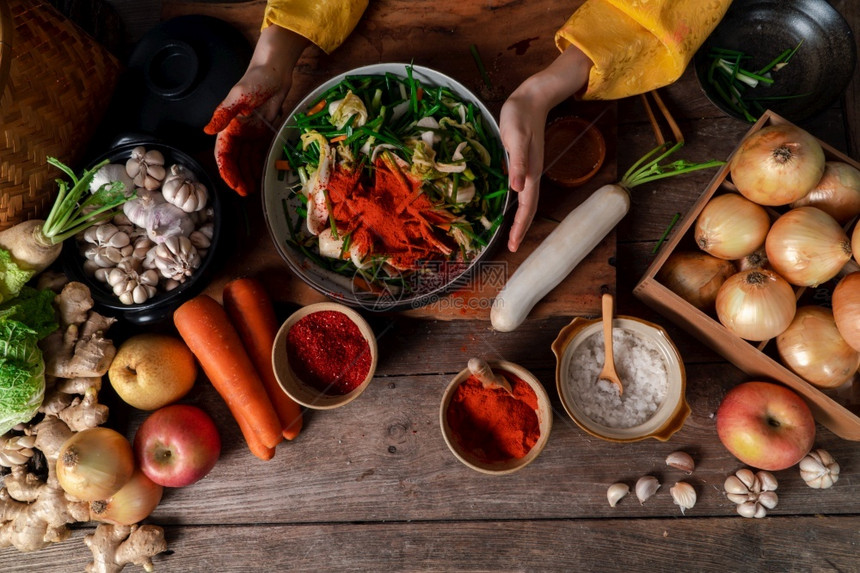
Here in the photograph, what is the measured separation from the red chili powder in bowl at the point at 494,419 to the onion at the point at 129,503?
2.65 ft

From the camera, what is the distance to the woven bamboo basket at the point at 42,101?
1315mm

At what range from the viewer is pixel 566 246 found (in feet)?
4.62

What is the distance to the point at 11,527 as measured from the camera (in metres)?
1.54

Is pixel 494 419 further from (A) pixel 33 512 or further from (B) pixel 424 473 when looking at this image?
(A) pixel 33 512

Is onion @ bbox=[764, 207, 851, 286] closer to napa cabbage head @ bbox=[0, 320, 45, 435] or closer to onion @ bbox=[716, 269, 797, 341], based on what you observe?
onion @ bbox=[716, 269, 797, 341]

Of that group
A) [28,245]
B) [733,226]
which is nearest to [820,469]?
[733,226]

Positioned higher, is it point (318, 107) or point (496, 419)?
point (318, 107)

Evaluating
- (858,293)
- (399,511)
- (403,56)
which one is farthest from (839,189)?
(399,511)

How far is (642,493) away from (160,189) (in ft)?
4.64

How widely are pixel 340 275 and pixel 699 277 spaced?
874 mm

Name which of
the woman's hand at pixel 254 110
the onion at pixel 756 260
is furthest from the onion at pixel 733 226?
the woman's hand at pixel 254 110

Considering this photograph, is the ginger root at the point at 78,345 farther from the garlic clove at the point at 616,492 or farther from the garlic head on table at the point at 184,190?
the garlic clove at the point at 616,492

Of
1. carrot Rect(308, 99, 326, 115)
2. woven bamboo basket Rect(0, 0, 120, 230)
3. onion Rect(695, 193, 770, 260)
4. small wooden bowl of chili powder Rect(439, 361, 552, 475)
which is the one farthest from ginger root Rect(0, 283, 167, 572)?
onion Rect(695, 193, 770, 260)

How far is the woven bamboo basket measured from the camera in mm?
1315
